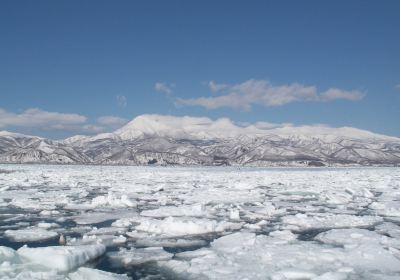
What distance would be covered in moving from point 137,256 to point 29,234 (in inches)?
148

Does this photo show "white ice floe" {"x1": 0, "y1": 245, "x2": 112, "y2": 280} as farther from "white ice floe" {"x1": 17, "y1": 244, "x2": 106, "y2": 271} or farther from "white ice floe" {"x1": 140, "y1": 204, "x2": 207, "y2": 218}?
"white ice floe" {"x1": 140, "y1": 204, "x2": 207, "y2": 218}

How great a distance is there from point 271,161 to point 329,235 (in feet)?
484

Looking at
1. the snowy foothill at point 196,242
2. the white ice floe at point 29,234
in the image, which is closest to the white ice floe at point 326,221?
the snowy foothill at point 196,242

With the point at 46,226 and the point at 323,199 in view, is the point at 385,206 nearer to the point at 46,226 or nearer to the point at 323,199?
the point at 323,199

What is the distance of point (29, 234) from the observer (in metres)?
10.9

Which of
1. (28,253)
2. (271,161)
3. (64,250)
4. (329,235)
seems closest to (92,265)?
(64,250)

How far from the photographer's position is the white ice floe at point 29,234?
10583mm

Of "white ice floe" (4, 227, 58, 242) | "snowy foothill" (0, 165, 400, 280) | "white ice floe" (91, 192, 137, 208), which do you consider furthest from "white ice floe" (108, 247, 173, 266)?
"white ice floe" (91, 192, 137, 208)

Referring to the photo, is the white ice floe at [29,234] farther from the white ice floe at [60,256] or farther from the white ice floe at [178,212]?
the white ice floe at [178,212]

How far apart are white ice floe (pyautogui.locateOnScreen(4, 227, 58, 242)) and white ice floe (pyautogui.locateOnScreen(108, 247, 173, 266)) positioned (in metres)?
2.64

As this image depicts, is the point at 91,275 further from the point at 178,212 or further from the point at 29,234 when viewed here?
the point at 178,212

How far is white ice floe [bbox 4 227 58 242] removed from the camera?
10.6 m

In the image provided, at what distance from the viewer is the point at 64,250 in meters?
8.18

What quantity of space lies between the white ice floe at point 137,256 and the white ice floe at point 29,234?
264cm
